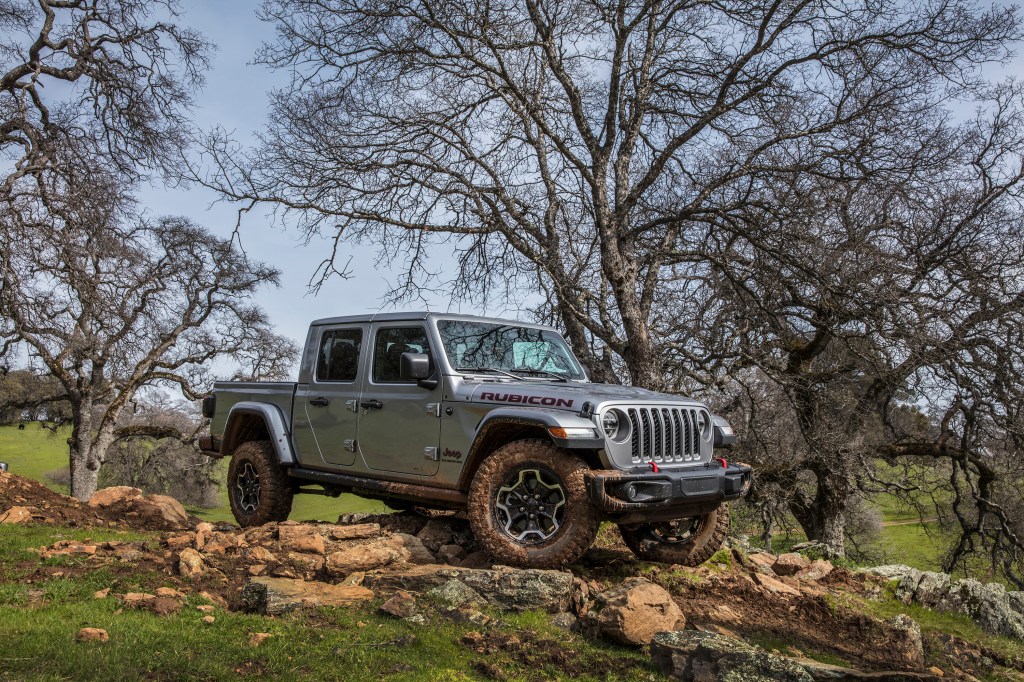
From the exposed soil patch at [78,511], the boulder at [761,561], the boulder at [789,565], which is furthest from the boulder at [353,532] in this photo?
the boulder at [789,565]

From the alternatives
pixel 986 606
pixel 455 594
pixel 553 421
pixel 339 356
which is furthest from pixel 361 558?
pixel 986 606

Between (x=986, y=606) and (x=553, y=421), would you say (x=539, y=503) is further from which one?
(x=986, y=606)

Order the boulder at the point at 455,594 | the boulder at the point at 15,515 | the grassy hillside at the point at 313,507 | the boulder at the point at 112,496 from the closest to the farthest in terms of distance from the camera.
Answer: the boulder at the point at 455,594 → the boulder at the point at 15,515 → the boulder at the point at 112,496 → the grassy hillside at the point at 313,507

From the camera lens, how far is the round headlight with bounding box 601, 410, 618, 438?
6.05 meters

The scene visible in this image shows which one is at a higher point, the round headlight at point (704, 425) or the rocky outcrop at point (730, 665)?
the round headlight at point (704, 425)

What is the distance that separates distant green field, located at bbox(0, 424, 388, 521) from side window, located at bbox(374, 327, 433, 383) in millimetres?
23857

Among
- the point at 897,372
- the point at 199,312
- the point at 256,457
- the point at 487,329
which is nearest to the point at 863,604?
the point at 487,329

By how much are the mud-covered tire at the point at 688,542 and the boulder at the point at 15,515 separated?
674 cm

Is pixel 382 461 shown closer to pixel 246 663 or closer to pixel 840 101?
pixel 246 663

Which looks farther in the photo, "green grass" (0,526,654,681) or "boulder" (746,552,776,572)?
"boulder" (746,552,776,572)

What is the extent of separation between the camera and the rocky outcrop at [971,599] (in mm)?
7387

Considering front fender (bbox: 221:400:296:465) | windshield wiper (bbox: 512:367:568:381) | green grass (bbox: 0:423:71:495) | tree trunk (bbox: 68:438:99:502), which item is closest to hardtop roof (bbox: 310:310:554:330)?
windshield wiper (bbox: 512:367:568:381)

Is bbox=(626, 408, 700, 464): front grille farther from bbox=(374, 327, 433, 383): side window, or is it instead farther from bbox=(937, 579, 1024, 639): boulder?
bbox=(937, 579, 1024, 639): boulder

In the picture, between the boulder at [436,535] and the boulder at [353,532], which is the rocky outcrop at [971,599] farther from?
the boulder at [353,532]
